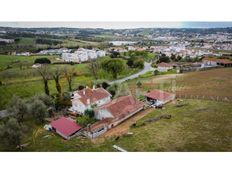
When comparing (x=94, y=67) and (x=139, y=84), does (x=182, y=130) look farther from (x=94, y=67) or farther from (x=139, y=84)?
(x=94, y=67)

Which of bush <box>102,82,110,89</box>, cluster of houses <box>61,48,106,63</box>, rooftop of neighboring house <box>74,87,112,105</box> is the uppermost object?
cluster of houses <box>61,48,106,63</box>

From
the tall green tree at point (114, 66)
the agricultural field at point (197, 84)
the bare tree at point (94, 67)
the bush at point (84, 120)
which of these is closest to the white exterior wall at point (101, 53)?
the tall green tree at point (114, 66)


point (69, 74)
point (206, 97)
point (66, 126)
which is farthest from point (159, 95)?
point (66, 126)

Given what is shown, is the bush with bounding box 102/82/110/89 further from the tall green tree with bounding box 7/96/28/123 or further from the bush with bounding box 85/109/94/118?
the tall green tree with bounding box 7/96/28/123


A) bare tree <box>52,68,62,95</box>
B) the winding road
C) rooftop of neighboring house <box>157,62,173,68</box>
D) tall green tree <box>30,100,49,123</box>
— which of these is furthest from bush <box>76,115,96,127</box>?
rooftop of neighboring house <box>157,62,173,68</box>

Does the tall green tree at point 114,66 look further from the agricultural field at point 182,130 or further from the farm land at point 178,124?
the agricultural field at point 182,130

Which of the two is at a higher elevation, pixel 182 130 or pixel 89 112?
pixel 89 112

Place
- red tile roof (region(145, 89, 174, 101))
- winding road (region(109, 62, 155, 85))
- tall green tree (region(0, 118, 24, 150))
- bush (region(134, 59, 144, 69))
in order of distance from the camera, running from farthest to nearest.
A: 1. bush (region(134, 59, 144, 69))
2. winding road (region(109, 62, 155, 85))
3. red tile roof (region(145, 89, 174, 101))
4. tall green tree (region(0, 118, 24, 150))
